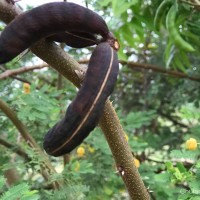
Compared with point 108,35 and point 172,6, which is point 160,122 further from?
point 108,35

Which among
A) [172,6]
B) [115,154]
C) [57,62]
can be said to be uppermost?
[172,6]

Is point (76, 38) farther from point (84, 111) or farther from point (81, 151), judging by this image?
point (81, 151)

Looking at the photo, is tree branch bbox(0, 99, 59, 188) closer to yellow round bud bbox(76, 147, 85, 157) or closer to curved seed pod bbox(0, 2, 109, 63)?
yellow round bud bbox(76, 147, 85, 157)

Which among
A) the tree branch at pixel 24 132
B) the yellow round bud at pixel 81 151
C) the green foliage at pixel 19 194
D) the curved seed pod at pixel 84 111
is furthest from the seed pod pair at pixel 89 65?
the yellow round bud at pixel 81 151

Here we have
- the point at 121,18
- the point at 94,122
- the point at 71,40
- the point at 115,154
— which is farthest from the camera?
the point at 121,18

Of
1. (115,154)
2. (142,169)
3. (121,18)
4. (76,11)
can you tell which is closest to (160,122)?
(142,169)
